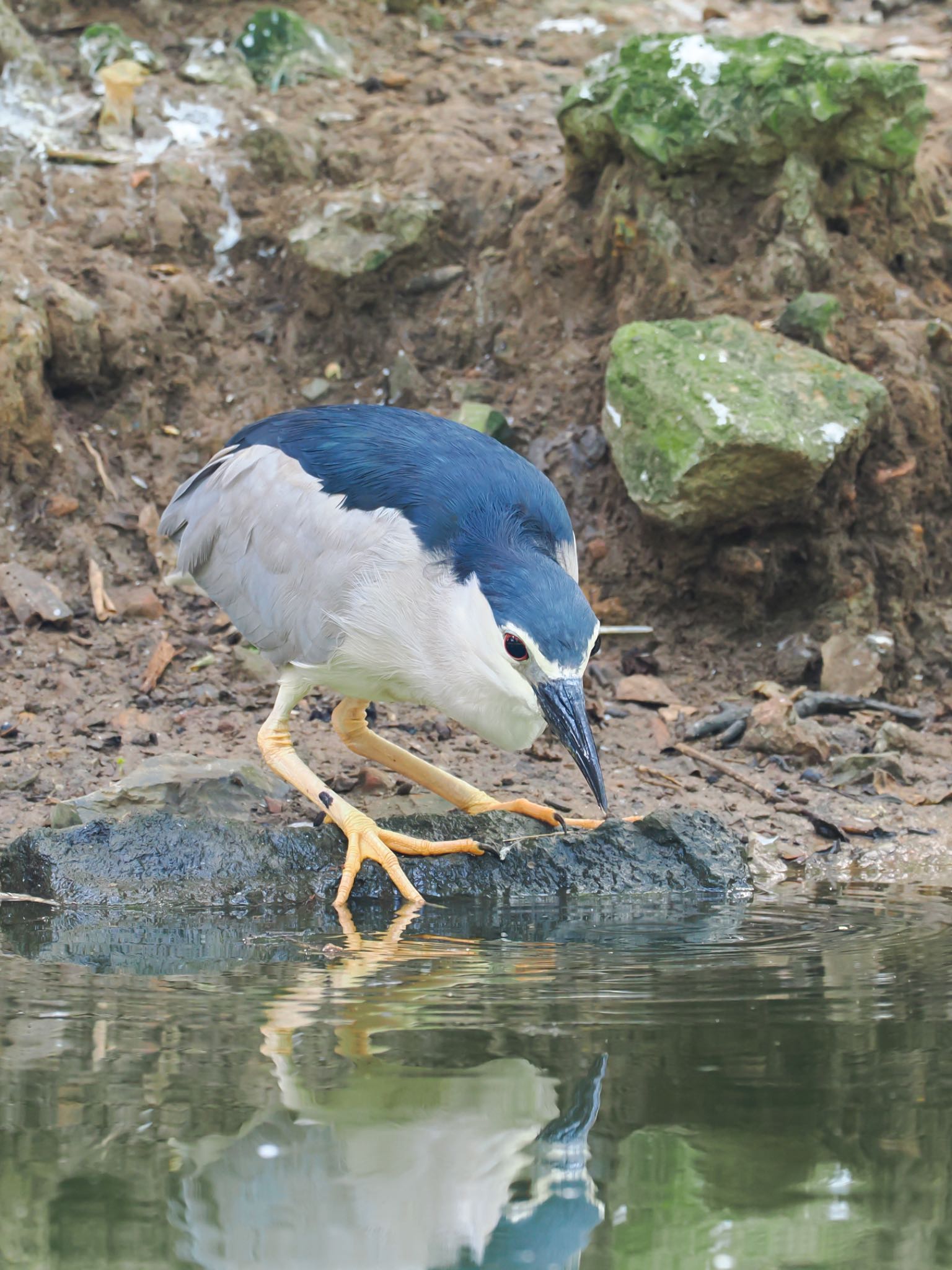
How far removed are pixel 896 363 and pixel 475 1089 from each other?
192 inches

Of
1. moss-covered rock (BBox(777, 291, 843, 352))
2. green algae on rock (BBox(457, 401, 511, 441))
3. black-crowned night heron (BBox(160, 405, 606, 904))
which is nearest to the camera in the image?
black-crowned night heron (BBox(160, 405, 606, 904))

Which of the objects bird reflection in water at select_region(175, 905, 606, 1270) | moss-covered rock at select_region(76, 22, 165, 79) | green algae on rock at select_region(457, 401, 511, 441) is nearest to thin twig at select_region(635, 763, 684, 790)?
green algae on rock at select_region(457, 401, 511, 441)

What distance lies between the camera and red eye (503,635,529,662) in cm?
371

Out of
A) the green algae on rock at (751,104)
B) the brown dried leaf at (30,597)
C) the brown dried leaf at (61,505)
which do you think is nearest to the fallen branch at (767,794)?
the brown dried leaf at (30,597)

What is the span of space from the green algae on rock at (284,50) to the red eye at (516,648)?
19.2 feet

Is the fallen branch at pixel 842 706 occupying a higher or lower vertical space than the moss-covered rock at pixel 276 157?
lower

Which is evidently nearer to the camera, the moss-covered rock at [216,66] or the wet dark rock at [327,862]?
the wet dark rock at [327,862]

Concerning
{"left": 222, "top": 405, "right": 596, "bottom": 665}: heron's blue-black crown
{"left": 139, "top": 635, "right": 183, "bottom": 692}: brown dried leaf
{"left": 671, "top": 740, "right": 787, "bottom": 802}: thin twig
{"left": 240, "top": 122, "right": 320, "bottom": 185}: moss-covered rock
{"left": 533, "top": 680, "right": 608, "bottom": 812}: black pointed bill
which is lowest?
{"left": 139, "top": 635, "right": 183, "bottom": 692}: brown dried leaf

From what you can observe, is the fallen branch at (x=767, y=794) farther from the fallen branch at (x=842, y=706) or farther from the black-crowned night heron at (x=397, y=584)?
the black-crowned night heron at (x=397, y=584)

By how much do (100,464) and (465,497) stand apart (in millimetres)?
3149

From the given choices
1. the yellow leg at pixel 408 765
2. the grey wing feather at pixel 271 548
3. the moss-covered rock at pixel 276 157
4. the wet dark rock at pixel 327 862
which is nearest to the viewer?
the wet dark rock at pixel 327 862

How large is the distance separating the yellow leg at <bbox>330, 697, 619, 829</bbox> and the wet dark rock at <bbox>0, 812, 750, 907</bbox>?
0.57 ft

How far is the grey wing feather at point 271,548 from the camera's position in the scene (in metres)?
4.39

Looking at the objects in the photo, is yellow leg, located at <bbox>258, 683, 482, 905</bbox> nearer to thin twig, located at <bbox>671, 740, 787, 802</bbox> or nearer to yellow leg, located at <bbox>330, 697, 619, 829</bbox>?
yellow leg, located at <bbox>330, 697, 619, 829</bbox>
